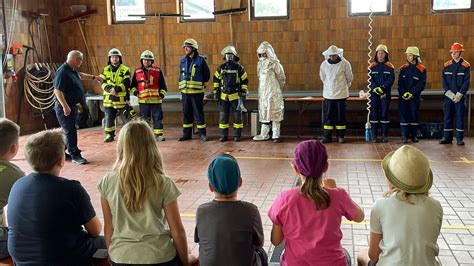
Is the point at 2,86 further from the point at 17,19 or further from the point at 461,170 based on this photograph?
the point at 461,170

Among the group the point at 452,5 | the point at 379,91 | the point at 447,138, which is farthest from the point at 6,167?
the point at 452,5

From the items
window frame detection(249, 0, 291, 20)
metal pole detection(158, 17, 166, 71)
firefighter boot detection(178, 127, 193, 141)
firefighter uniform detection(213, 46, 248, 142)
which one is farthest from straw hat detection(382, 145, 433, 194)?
metal pole detection(158, 17, 166, 71)

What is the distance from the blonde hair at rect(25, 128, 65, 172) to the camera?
2654 mm

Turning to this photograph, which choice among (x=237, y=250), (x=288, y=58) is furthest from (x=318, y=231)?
(x=288, y=58)

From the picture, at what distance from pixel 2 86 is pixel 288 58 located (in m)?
6.21

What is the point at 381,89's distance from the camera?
892 cm

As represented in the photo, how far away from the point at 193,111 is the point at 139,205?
7210 millimetres

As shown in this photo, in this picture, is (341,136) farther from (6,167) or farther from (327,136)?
(6,167)

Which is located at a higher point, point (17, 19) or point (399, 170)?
point (17, 19)

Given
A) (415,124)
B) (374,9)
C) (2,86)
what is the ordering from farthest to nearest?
(374,9)
(2,86)
(415,124)

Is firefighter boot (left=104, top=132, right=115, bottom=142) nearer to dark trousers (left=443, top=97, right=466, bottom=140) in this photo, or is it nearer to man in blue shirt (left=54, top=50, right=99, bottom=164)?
man in blue shirt (left=54, top=50, right=99, bottom=164)

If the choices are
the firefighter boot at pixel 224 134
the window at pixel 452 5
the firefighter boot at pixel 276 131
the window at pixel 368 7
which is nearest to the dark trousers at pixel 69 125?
the firefighter boot at pixel 224 134

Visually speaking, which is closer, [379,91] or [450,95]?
[450,95]

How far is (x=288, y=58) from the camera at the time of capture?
36.9 feet
